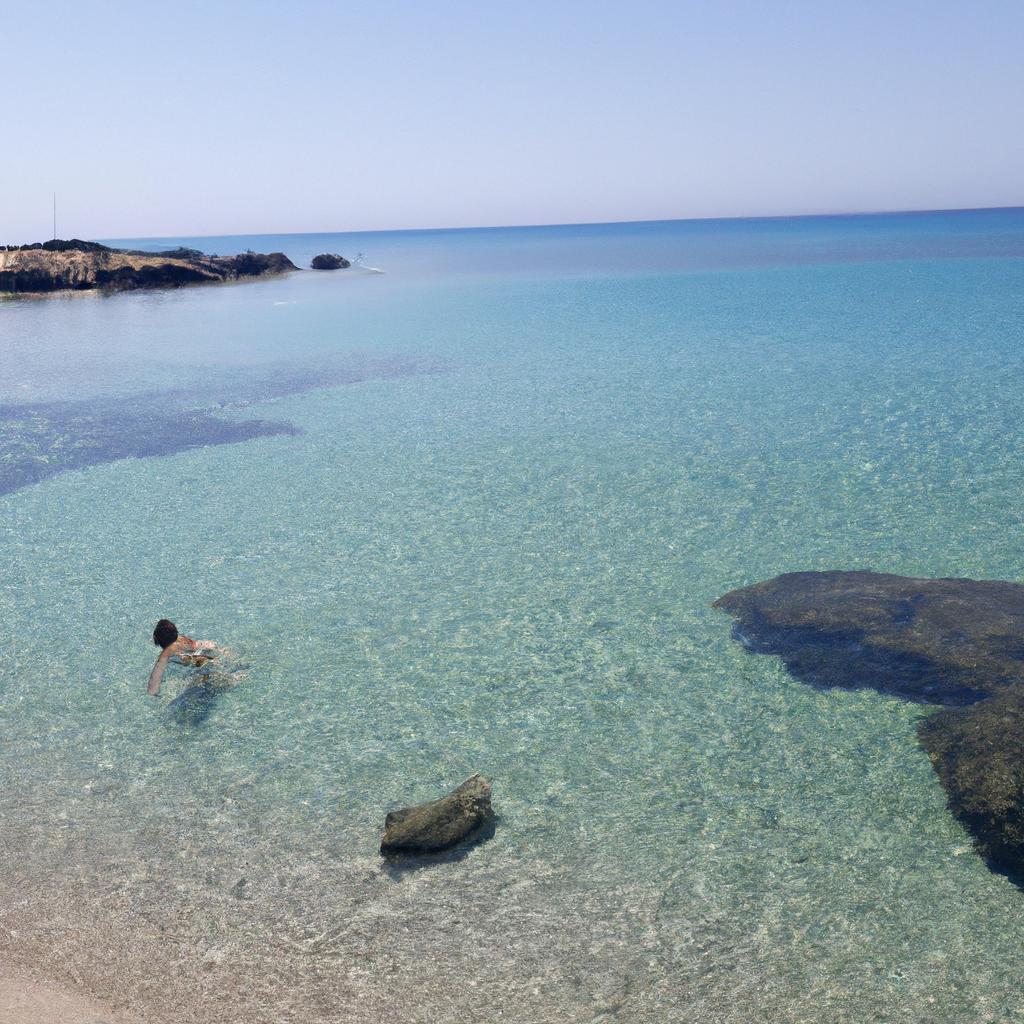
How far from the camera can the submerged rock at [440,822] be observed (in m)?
6.98

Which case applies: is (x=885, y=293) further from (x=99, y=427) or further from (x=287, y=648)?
(x=287, y=648)

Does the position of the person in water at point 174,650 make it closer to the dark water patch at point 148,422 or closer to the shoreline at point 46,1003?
the shoreline at point 46,1003

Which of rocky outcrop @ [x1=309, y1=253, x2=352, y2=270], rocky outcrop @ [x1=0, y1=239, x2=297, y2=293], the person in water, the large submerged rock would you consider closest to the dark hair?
the person in water

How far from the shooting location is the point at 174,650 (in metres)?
9.50

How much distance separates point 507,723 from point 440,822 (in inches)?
77.1

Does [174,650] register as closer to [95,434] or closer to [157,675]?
[157,675]

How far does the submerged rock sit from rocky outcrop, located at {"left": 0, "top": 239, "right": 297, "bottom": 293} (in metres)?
54.3

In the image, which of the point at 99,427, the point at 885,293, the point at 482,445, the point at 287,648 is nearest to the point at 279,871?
the point at 287,648

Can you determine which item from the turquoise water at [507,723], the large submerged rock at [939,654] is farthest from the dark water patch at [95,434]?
the large submerged rock at [939,654]

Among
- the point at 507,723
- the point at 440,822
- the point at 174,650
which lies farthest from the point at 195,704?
the point at 440,822

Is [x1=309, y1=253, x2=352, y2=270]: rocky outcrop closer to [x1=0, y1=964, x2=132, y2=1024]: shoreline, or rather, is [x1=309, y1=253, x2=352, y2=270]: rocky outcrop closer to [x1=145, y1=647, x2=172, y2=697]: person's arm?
[x1=145, y1=647, x2=172, y2=697]: person's arm

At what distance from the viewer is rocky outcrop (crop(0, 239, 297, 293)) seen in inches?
2089

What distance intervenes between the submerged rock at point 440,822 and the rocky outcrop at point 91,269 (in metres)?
54.3

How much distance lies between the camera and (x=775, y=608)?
1087 cm
